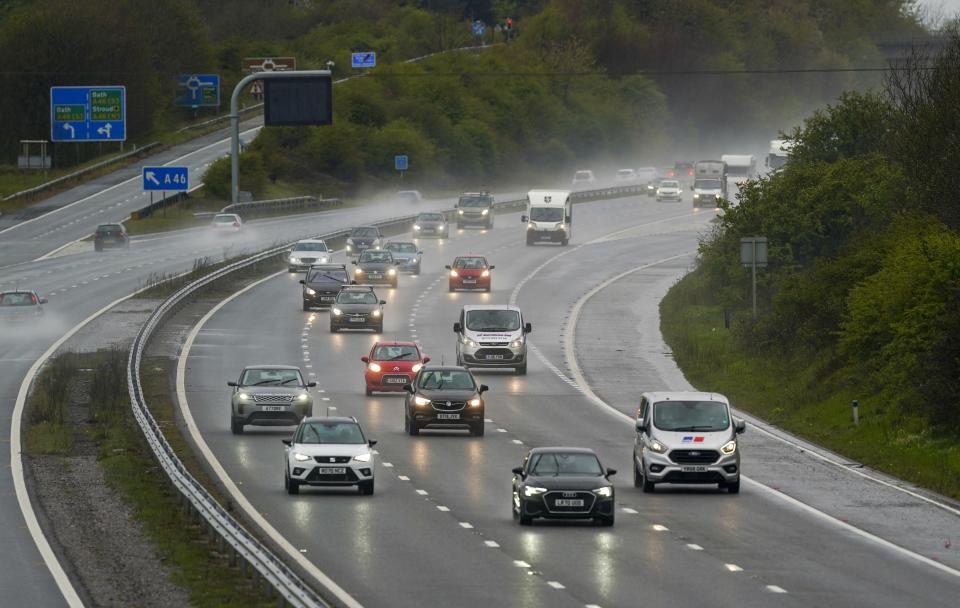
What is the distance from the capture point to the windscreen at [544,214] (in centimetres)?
9831

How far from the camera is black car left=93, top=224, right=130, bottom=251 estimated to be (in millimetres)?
95750

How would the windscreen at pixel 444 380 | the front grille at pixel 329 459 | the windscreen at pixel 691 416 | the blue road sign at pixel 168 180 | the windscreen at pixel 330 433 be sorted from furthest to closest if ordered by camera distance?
the blue road sign at pixel 168 180, the windscreen at pixel 444 380, the windscreen at pixel 691 416, the windscreen at pixel 330 433, the front grille at pixel 329 459

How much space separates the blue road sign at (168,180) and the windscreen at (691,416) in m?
78.6

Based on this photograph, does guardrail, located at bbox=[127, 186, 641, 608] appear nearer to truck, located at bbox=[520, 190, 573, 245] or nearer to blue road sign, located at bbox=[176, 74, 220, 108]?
truck, located at bbox=[520, 190, 573, 245]

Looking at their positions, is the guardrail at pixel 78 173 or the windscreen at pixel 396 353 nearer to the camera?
the windscreen at pixel 396 353

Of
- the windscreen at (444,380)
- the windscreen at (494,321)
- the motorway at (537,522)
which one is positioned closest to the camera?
the motorway at (537,522)

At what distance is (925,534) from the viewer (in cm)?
2908

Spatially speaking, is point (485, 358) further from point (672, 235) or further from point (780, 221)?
point (672, 235)

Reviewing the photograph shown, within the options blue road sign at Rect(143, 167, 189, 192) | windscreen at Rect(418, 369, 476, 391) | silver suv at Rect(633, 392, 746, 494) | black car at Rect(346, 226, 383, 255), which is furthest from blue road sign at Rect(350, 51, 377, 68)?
silver suv at Rect(633, 392, 746, 494)

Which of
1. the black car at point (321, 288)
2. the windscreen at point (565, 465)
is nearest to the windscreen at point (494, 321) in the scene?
the black car at point (321, 288)

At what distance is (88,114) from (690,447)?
89.6 metres

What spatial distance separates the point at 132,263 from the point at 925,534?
64.5m

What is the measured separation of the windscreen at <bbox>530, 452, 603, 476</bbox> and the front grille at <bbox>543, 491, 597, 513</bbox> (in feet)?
1.38

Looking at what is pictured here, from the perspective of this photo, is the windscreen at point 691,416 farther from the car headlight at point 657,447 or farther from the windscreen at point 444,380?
the windscreen at point 444,380
